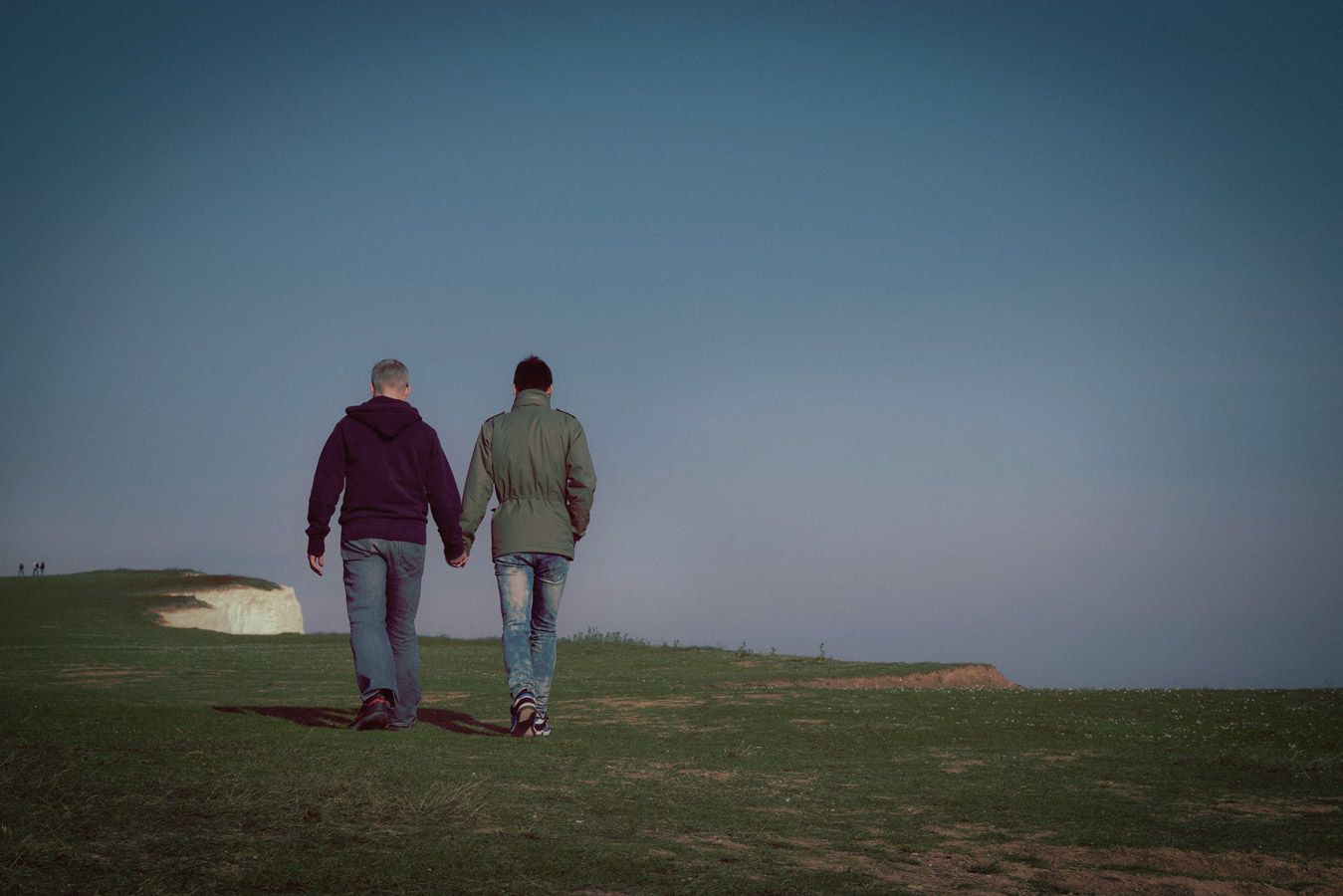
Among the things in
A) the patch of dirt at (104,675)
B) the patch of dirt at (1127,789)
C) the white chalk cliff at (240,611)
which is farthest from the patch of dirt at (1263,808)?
the white chalk cliff at (240,611)

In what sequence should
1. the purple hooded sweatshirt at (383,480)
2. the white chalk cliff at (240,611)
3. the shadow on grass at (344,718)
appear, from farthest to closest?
the white chalk cliff at (240,611), the shadow on grass at (344,718), the purple hooded sweatshirt at (383,480)

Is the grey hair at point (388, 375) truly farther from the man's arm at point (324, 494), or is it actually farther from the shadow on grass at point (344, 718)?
the shadow on grass at point (344, 718)

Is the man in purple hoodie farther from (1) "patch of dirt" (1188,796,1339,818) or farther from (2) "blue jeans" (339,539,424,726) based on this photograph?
(1) "patch of dirt" (1188,796,1339,818)

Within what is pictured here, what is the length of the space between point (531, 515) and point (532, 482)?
0.91 ft

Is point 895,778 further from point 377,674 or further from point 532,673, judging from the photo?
point 377,674

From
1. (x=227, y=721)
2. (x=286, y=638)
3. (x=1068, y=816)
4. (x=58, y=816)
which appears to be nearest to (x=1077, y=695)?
(x=1068, y=816)

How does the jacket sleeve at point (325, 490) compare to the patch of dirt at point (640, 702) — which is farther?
the patch of dirt at point (640, 702)

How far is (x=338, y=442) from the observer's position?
28.5 feet

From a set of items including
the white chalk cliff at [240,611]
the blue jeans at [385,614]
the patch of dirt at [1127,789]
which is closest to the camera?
the patch of dirt at [1127,789]

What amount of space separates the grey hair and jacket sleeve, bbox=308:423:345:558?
0.51m

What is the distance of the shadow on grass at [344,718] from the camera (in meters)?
8.70

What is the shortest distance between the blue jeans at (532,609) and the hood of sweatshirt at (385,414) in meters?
1.31

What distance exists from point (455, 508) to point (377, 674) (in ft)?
4.84

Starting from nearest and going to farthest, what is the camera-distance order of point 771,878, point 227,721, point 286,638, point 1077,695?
1. point 771,878
2. point 227,721
3. point 1077,695
4. point 286,638
